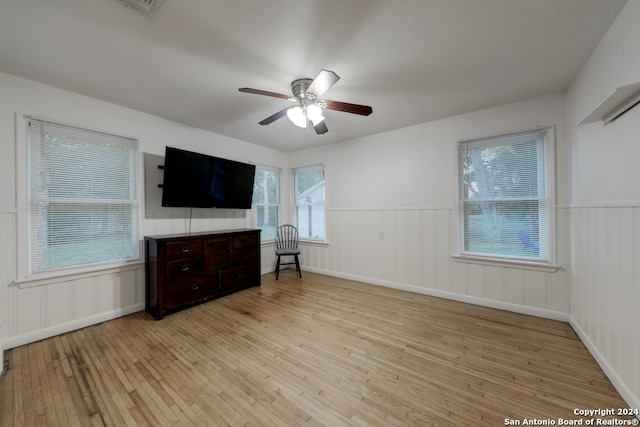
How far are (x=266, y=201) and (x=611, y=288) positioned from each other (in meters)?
4.17

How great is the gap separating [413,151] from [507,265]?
5.95 feet

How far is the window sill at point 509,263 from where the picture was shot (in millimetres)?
2457

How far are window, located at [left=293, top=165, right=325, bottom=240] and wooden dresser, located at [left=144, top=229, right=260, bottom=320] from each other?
1257 mm

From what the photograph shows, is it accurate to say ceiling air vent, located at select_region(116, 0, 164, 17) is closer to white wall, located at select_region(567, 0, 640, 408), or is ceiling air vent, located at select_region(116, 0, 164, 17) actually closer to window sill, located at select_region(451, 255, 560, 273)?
white wall, located at select_region(567, 0, 640, 408)

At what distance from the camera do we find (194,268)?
2840 millimetres

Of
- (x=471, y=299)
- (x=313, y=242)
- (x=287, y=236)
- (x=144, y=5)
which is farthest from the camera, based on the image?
(x=287, y=236)

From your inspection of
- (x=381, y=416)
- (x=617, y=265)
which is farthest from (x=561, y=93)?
(x=381, y=416)

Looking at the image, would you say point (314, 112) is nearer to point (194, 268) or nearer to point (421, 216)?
point (421, 216)

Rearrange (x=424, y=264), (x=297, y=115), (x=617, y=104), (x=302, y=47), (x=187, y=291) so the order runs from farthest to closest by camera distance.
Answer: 1. (x=424, y=264)
2. (x=187, y=291)
3. (x=297, y=115)
4. (x=302, y=47)
5. (x=617, y=104)

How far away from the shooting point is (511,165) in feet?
8.84

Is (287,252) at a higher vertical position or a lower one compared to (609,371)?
higher

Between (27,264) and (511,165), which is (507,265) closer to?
(511,165)

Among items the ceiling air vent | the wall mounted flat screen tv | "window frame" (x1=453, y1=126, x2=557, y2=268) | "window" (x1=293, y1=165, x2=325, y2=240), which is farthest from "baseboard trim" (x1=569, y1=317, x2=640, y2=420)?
the wall mounted flat screen tv

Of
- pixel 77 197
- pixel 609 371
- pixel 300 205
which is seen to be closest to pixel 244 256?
pixel 300 205
